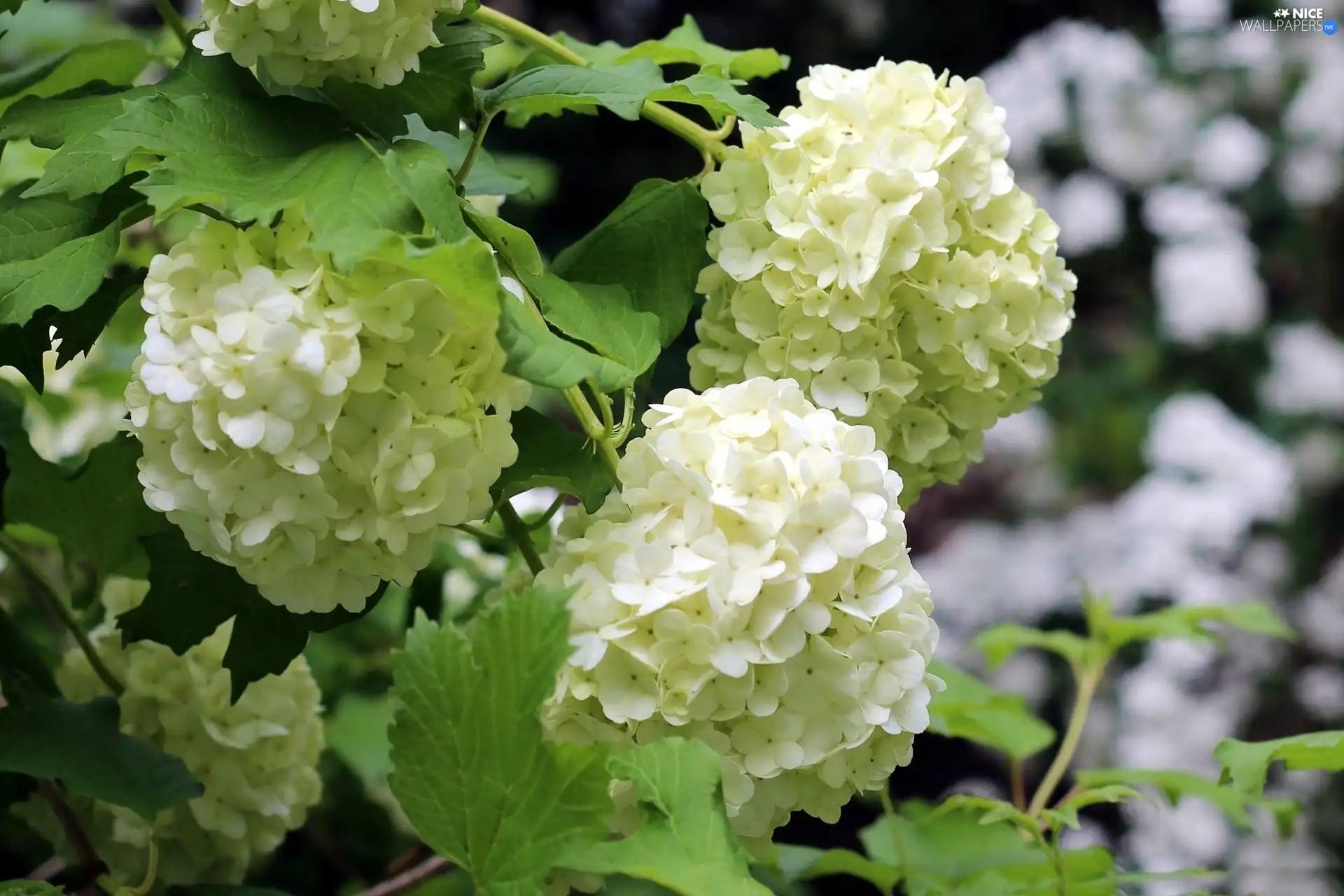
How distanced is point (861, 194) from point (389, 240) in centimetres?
24

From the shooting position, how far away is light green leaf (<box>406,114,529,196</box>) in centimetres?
67

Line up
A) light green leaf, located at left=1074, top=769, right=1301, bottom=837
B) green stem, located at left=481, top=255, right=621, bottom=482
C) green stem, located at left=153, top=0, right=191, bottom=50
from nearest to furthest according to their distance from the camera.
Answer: green stem, located at left=481, top=255, right=621, bottom=482, green stem, located at left=153, top=0, right=191, bottom=50, light green leaf, located at left=1074, top=769, right=1301, bottom=837

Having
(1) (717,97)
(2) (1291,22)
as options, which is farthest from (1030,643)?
(2) (1291,22)

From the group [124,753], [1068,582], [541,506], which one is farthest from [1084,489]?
[124,753]

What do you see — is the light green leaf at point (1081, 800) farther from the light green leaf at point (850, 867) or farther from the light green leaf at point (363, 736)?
the light green leaf at point (363, 736)

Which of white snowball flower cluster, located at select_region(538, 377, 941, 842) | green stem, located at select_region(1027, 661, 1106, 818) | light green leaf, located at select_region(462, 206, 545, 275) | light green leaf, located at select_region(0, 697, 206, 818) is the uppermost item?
light green leaf, located at select_region(462, 206, 545, 275)

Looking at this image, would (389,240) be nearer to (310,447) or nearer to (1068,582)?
(310,447)

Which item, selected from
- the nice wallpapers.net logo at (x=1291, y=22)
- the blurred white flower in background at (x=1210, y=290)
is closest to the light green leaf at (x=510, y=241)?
the blurred white flower in background at (x=1210, y=290)

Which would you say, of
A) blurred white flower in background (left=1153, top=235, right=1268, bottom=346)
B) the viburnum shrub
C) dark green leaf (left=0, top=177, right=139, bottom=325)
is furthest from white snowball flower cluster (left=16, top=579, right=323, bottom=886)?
blurred white flower in background (left=1153, top=235, right=1268, bottom=346)

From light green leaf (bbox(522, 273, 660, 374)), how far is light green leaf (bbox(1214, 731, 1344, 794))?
13.2 inches

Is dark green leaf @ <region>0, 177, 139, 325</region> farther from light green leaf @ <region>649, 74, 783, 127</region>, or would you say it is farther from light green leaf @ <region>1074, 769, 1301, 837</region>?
light green leaf @ <region>1074, 769, 1301, 837</region>

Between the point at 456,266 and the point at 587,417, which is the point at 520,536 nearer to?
the point at 587,417

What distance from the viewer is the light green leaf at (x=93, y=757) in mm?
584

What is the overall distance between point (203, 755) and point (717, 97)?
442 millimetres
